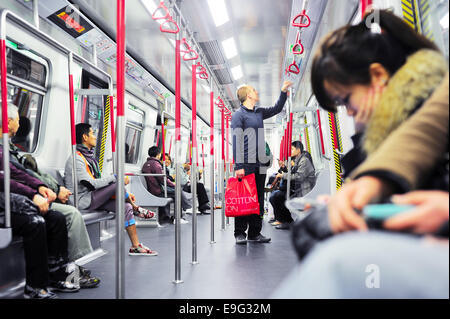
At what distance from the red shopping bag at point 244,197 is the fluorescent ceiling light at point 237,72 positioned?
4.33 metres

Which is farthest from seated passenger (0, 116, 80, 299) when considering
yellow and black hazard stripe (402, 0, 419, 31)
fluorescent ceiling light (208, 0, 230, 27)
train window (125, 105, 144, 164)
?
train window (125, 105, 144, 164)

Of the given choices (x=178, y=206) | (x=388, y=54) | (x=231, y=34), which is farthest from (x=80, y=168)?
(x=231, y=34)

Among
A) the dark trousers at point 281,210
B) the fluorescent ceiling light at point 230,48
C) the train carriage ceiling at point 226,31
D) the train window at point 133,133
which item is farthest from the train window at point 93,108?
the dark trousers at point 281,210

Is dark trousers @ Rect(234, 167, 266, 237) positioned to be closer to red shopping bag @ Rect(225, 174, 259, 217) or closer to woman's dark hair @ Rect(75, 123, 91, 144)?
red shopping bag @ Rect(225, 174, 259, 217)

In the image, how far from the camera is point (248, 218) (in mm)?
4152

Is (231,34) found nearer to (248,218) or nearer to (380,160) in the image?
(248,218)

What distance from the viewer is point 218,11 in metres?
5.14

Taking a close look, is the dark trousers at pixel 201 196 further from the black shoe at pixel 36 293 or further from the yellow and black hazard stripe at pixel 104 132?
the black shoe at pixel 36 293

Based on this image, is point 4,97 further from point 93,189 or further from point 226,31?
point 226,31

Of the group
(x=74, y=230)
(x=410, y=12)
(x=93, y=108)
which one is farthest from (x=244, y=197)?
(x=410, y=12)

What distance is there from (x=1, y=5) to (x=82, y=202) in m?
1.79

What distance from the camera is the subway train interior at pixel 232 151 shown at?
24.1 inches

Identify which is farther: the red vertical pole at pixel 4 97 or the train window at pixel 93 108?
the train window at pixel 93 108

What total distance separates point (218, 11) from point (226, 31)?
2.11ft
